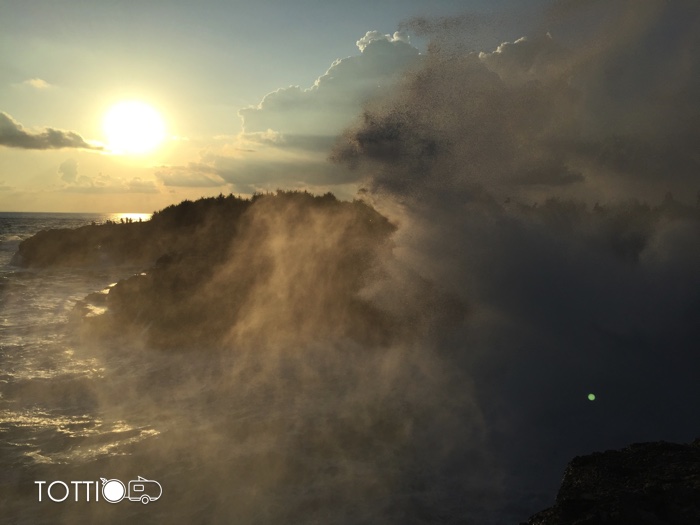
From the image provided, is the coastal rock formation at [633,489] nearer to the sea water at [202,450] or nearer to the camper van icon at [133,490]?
the sea water at [202,450]

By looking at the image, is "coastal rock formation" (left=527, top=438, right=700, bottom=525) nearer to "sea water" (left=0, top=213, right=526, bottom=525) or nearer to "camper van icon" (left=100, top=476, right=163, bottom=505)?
"sea water" (left=0, top=213, right=526, bottom=525)

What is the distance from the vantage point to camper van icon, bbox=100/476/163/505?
25.9ft

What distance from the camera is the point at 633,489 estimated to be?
4531mm

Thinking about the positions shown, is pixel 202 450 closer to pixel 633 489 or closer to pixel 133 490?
pixel 133 490

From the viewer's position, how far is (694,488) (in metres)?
4.30

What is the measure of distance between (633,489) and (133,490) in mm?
8200

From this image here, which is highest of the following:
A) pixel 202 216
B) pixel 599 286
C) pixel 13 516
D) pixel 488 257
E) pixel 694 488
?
pixel 202 216

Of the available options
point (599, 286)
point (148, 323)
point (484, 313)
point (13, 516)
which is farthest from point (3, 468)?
point (599, 286)

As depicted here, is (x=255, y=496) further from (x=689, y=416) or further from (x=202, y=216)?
(x=202, y=216)

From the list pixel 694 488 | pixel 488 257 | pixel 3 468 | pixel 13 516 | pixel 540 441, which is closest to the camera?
pixel 694 488

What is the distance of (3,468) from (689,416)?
1634 centimetres

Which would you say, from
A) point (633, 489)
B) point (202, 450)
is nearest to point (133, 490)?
point (202, 450)

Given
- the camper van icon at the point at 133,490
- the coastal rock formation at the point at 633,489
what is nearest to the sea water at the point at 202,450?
the camper van icon at the point at 133,490

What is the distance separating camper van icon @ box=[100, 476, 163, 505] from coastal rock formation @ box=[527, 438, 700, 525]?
666cm
